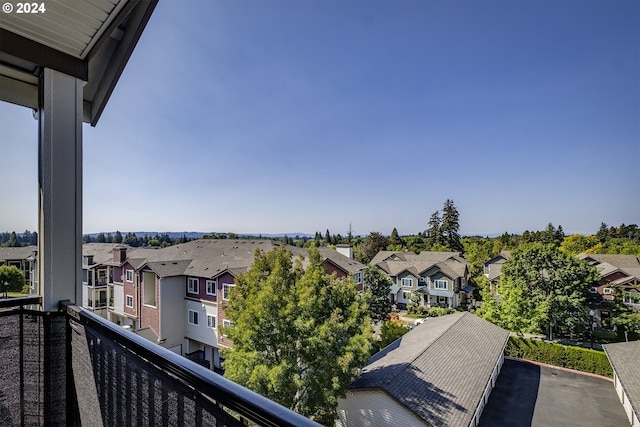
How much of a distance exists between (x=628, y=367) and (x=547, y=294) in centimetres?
484

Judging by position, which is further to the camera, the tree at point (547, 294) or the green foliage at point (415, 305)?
the green foliage at point (415, 305)

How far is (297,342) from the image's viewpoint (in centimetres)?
552

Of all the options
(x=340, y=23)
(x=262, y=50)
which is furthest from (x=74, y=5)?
(x=340, y=23)

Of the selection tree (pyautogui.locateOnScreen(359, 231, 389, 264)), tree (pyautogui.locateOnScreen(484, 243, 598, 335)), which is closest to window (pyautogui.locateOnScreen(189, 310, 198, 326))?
tree (pyautogui.locateOnScreen(484, 243, 598, 335))

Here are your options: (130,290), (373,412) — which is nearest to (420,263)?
(373,412)

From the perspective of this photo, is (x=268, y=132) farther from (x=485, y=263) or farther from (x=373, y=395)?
(x=485, y=263)

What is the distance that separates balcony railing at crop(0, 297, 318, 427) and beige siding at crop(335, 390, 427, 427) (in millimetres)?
5964

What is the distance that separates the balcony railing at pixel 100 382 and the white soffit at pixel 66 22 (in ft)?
4.40

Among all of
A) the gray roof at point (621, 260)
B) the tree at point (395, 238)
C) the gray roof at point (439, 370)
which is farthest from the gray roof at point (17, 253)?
the tree at point (395, 238)

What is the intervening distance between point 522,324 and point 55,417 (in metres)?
14.7

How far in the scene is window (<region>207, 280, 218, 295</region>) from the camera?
10220mm

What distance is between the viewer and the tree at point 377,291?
14094 mm

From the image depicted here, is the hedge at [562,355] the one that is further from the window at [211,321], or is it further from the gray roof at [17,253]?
the gray roof at [17,253]

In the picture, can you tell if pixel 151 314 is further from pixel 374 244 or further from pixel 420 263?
pixel 374 244
